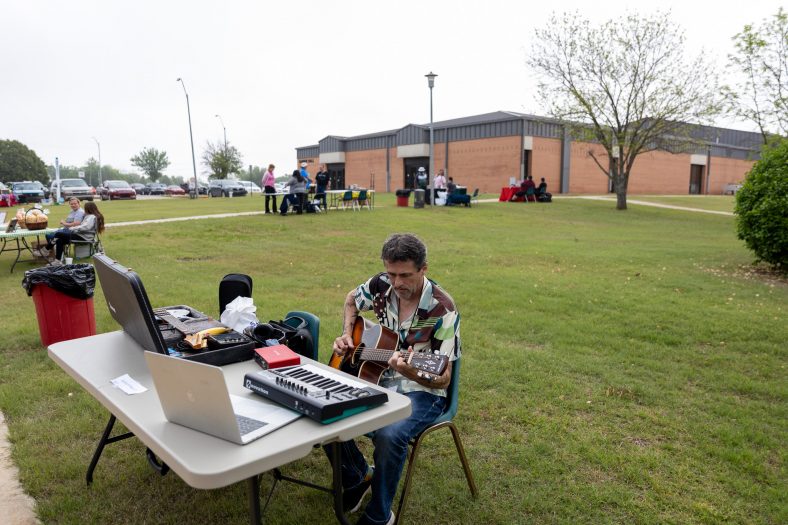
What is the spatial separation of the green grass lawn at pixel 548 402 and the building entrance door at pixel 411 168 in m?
36.9

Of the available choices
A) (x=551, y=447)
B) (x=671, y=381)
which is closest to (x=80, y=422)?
(x=551, y=447)

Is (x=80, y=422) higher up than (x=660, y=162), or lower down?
lower down

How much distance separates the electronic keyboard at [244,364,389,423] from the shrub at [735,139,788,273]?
939 centimetres

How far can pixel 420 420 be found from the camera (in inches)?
107

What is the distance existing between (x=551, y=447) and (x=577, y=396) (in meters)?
0.88

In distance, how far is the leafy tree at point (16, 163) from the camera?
76.9 m

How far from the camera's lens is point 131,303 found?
2.33 meters

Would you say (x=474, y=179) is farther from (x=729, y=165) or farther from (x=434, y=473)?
(x=434, y=473)

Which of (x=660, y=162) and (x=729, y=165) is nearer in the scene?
(x=660, y=162)

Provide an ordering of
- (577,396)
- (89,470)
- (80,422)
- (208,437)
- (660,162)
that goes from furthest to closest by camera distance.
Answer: (660,162) → (577,396) → (80,422) → (89,470) → (208,437)

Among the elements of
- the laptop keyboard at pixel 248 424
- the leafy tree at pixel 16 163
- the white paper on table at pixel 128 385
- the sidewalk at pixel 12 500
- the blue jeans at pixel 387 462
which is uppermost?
the leafy tree at pixel 16 163

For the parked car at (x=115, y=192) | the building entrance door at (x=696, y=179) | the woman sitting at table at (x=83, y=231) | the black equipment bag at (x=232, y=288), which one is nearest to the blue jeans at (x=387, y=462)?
the black equipment bag at (x=232, y=288)

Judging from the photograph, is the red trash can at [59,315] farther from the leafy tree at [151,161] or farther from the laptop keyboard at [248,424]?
the leafy tree at [151,161]

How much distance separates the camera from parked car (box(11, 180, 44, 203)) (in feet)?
96.8
